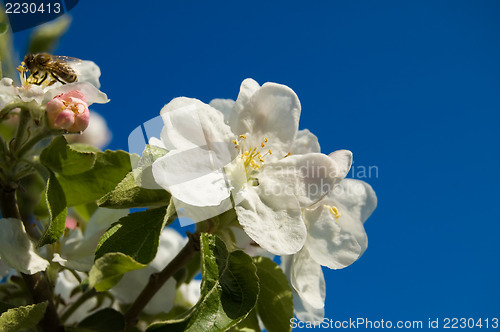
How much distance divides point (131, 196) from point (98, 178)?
0.21 m

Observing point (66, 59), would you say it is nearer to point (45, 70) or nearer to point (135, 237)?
point (45, 70)

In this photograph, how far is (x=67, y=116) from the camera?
1.20m

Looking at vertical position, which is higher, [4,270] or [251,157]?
[251,157]

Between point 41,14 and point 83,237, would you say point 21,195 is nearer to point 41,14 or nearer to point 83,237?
point 83,237

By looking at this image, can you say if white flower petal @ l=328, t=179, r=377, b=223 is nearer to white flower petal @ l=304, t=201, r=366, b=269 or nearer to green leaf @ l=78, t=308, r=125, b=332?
white flower petal @ l=304, t=201, r=366, b=269

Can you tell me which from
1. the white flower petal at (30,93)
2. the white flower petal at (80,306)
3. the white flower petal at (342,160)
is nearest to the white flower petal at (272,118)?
the white flower petal at (342,160)

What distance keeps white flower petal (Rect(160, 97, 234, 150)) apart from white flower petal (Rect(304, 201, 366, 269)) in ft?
0.88

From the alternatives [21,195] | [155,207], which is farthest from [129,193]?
[21,195]

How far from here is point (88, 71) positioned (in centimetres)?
156

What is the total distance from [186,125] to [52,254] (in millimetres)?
500

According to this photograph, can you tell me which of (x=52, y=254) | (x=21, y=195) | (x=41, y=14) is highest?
(x=41, y=14)

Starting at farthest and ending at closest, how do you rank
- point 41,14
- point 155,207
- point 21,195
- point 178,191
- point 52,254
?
point 41,14, point 21,195, point 52,254, point 155,207, point 178,191

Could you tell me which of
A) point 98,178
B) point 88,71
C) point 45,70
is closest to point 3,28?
point 45,70

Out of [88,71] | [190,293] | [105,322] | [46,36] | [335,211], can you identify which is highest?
[46,36]
